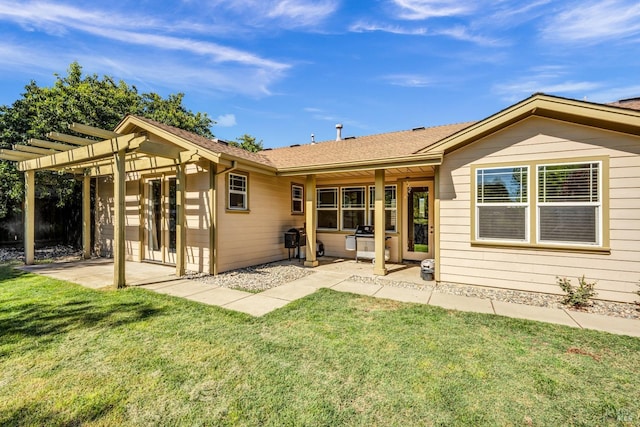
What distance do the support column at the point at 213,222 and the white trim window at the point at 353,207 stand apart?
451 centimetres

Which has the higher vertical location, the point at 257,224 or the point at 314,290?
the point at 257,224

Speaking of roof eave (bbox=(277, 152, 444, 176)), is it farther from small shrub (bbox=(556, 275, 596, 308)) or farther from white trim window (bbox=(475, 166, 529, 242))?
small shrub (bbox=(556, 275, 596, 308))

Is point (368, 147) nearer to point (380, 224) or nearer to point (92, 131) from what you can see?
point (380, 224)

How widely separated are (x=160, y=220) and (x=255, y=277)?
147 inches

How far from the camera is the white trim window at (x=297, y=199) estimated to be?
997 cm

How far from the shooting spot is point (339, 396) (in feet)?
7.72

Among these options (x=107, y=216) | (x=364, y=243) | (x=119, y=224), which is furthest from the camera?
(x=107, y=216)

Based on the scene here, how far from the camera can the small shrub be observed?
186 inches

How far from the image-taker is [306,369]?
2.76 meters

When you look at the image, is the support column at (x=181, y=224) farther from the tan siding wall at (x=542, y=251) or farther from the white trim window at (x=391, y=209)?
the tan siding wall at (x=542, y=251)

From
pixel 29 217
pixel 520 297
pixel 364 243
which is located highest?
pixel 29 217

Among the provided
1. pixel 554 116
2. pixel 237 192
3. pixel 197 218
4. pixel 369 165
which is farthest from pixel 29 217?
pixel 554 116

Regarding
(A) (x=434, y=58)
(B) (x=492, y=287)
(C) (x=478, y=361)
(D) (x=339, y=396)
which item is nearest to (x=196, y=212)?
(D) (x=339, y=396)

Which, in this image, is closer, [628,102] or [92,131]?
[92,131]
